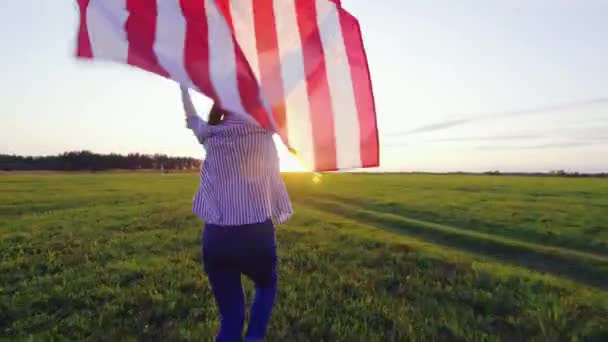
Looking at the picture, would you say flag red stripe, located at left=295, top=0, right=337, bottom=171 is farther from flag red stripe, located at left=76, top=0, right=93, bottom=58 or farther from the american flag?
flag red stripe, located at left=76, top=0, right=93, bottom=58

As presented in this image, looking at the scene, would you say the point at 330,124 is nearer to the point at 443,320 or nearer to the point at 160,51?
the point at 160,51

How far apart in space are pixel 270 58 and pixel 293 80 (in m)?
0.22

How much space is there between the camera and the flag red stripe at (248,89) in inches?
103

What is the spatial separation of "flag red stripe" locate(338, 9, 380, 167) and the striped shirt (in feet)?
2.23

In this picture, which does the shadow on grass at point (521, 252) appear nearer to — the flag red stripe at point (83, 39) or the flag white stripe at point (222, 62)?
the flag white stripe at point (222, 62)

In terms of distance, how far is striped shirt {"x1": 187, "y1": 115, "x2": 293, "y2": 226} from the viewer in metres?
2.85

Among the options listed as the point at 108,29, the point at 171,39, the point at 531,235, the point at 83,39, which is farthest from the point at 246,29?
the point at 531,235

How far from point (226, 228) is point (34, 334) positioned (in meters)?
3.76

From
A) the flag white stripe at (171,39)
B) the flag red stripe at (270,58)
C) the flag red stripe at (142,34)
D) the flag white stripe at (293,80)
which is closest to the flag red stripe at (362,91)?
the flag white stripe at (293,80)

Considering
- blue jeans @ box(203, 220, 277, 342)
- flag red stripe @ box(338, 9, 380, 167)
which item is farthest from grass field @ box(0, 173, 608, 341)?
flag red stripe @ box(338, 9, 380, 167)

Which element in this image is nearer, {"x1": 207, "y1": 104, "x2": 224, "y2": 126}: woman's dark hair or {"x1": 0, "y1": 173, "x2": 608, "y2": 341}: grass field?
{"x1": 207, "y1": 104, "x2": 224, "y2": 126}: woman's dark hair

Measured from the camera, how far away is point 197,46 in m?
2.70

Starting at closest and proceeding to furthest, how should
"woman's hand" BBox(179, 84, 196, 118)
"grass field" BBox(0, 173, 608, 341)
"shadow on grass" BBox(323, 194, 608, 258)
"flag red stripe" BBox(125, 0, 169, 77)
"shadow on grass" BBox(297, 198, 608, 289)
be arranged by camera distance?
"flag red stripe" BBox(125, 0, 169, 77)
"woman's hand" BBox(179, 84, 196, 118)
"grass field" BBox(0, 173, 608, 341)
"shadow on grass" BBox(297, 198, 608, 289)
"shadow on grass" BBox(323, 194, 608, 258)

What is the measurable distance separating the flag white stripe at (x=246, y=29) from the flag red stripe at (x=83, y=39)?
0.94m
